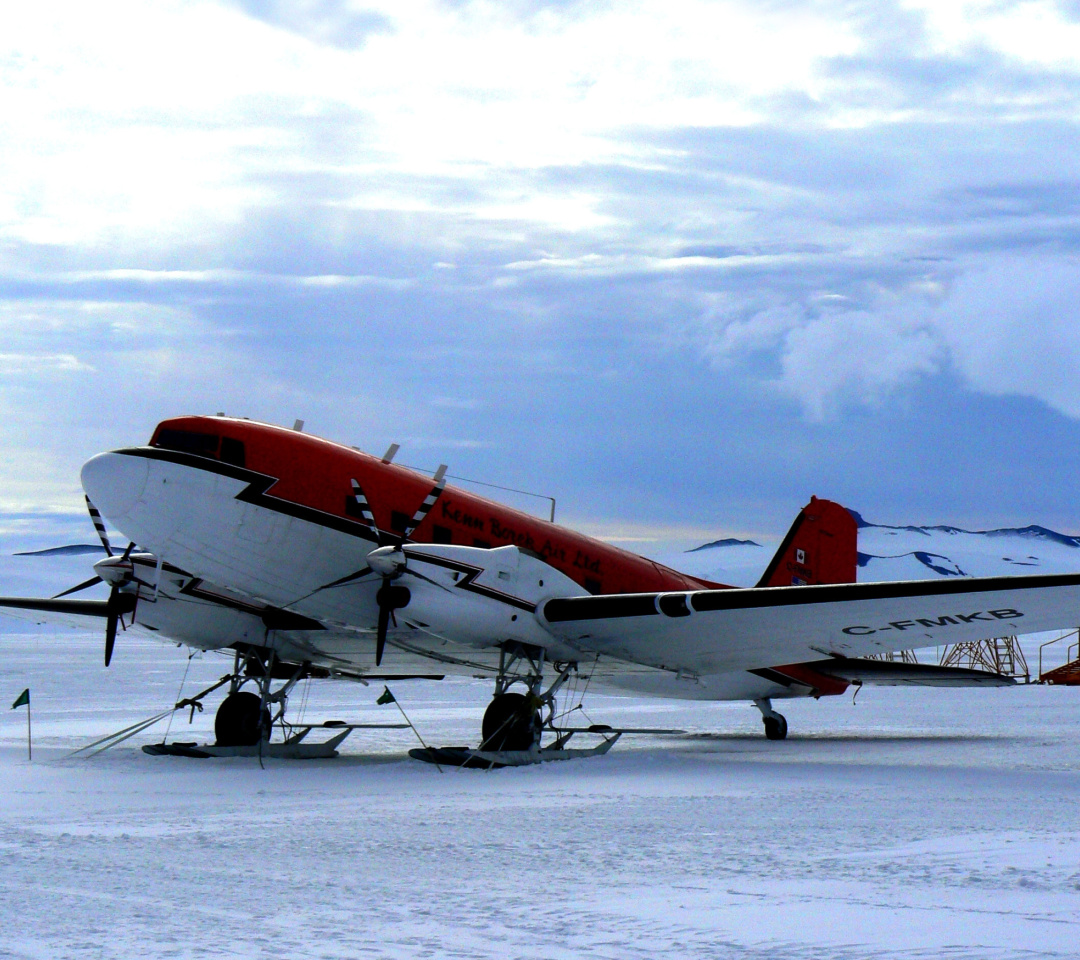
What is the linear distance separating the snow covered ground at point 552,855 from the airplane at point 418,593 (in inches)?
69.2

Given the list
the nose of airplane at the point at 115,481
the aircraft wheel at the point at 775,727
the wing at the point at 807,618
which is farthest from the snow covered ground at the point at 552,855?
the nose of airplane at the point at 115,481

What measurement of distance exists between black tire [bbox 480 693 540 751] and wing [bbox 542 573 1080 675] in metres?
1.32

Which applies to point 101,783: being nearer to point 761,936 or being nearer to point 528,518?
point 528,518

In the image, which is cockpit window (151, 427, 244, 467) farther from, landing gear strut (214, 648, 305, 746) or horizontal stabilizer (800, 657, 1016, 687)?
horizontal stabilizer (800, 657, 1016, 687)

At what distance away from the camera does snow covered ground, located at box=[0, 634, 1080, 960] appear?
751 cm

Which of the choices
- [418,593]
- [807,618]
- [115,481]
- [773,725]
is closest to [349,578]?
[418,593]

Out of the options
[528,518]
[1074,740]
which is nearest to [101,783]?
[528,518]

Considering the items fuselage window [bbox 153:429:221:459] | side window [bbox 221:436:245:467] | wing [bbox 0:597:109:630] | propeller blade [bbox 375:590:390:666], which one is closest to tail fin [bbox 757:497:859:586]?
propeller blade [bbox 375:590:390:666]

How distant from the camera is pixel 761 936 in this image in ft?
24.7

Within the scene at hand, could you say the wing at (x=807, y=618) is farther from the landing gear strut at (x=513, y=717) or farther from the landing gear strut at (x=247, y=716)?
the landing gear strut at (x=247, y=716)

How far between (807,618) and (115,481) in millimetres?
9879

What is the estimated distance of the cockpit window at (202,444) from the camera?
705 inches

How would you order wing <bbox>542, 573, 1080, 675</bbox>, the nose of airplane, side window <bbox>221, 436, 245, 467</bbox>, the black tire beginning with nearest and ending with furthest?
the nose of airplane
wing <bbox>542, 573, 1080, 675</bbox>
side window <bbox>221, 436, 245, 467</bbox>
the black tire

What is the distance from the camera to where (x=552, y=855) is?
1052cm
